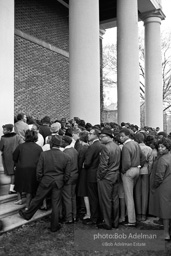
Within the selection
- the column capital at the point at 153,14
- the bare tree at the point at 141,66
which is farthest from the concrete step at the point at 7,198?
the bare tree at the point at 141,66

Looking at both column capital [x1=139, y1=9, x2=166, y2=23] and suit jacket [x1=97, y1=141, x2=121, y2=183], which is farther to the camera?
column capital [x1=139, y1=9, x2=166, y2=23]

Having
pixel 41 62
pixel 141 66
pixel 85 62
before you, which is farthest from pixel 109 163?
pixel 141 66

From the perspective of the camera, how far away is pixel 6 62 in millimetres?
6887

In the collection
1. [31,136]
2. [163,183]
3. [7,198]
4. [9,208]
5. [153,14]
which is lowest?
[9,208]

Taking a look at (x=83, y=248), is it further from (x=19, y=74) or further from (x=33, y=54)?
(x=33, y=54)

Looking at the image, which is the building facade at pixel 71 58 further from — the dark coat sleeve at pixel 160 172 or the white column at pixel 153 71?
the dark coat sleeve at pixel 160 172

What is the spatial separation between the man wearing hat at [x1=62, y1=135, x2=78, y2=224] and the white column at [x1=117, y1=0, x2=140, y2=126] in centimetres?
825

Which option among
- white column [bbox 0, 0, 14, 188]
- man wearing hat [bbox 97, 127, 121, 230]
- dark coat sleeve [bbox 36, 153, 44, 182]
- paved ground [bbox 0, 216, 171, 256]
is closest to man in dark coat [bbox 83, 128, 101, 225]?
man wearing hat [bbox 97, 127, 121, 230]

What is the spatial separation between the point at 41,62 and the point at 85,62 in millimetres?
5836

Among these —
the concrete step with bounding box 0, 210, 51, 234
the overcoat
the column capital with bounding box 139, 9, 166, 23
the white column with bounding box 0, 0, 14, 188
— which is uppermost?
the column capital with bounding box 139, 9, 166, 23

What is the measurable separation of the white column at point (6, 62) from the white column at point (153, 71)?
11.7 m

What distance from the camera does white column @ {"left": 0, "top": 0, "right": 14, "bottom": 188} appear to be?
6789 mm

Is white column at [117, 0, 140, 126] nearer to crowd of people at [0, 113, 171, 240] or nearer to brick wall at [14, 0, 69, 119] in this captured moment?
brick wall at [14, 0, 69, 119]

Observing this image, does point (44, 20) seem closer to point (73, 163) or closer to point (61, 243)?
point (73, 163)
